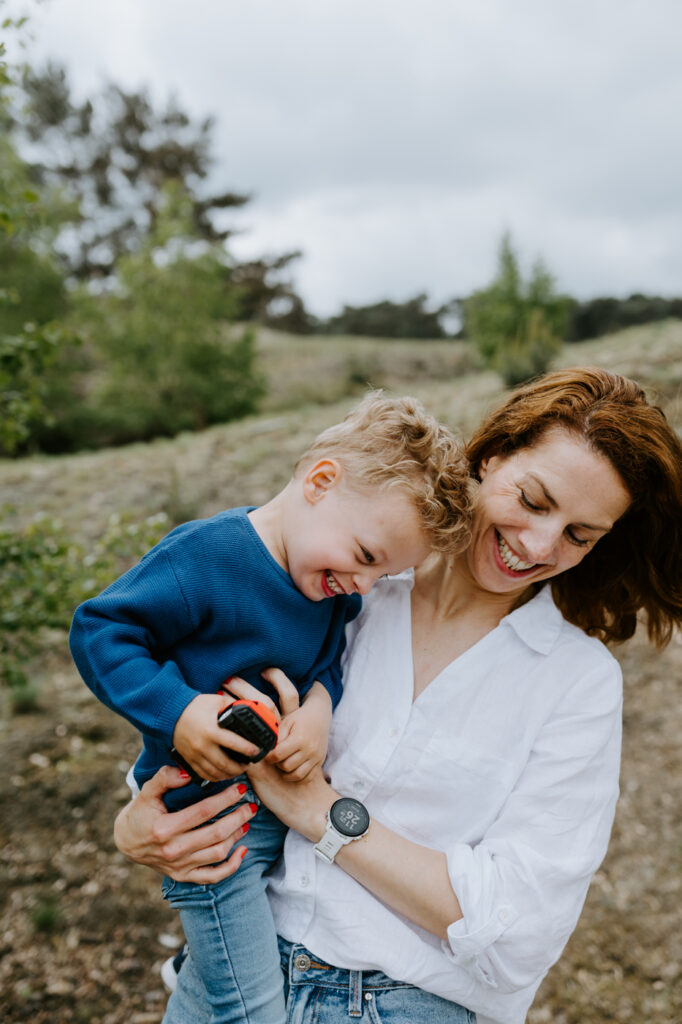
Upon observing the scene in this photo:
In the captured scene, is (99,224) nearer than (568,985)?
No

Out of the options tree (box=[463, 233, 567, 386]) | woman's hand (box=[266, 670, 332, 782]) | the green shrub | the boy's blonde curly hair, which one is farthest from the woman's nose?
tree (box=[463, 233, 567, 386])

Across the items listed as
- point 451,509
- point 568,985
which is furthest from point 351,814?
point 568,985

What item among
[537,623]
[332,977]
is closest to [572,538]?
[537,623]

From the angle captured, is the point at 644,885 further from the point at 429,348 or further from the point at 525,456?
the point at 429,348

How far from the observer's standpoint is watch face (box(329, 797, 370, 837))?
1679mm

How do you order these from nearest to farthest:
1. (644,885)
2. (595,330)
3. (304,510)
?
(304,510) < (644,885) < (595,330)

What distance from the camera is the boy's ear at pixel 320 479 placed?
1782 mm

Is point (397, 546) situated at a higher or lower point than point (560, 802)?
higher

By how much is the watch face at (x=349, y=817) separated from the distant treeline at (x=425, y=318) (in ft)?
92.6

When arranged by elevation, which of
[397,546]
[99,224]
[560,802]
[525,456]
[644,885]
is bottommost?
[644,885]

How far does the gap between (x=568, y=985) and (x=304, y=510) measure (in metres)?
2.90

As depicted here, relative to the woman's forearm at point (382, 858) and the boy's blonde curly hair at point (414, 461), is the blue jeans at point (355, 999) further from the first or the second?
the boy's blonde curly hair at point (414, 461)

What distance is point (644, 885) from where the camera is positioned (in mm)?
3809

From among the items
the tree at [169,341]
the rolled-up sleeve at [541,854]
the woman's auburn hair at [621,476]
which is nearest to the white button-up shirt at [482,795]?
the rolled-up sleeve at [541,854]
